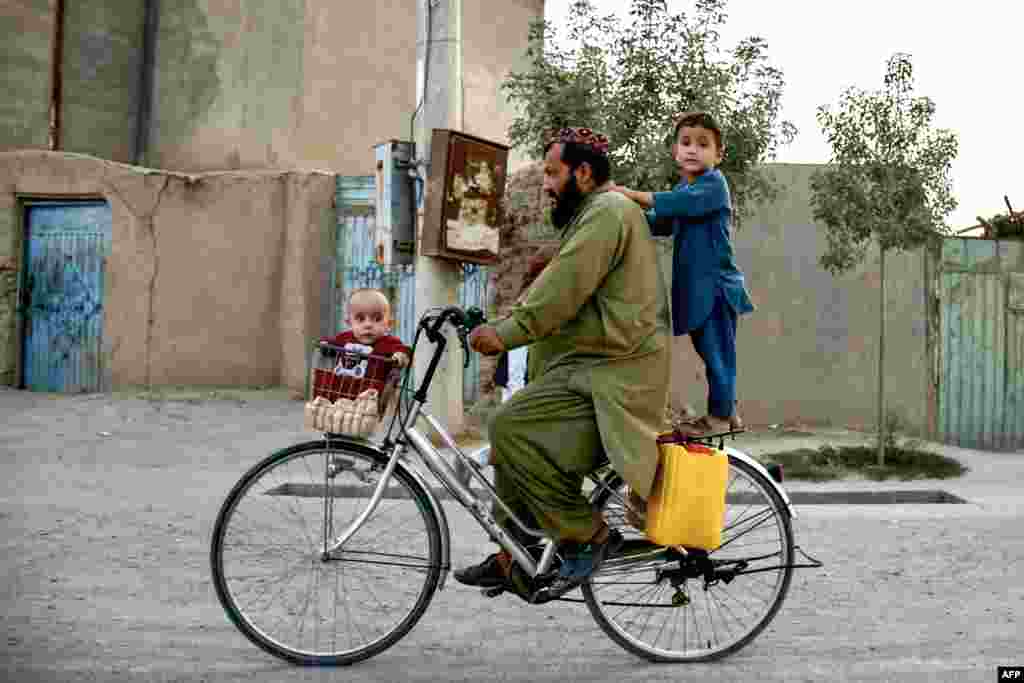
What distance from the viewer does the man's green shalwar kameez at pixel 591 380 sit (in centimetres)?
376

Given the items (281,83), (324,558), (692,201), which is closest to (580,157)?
(692,201)

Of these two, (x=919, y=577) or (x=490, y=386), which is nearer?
(x=919, y=577)

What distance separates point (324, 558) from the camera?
401 cm

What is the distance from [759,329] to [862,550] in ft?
28.6

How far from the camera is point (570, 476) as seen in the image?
386cm

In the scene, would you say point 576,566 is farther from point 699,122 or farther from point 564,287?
point 699,122

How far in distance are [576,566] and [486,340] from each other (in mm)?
860

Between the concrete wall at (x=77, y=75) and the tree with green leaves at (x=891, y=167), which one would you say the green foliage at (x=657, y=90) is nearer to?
the tree with green leaves at (x=891, y=167)

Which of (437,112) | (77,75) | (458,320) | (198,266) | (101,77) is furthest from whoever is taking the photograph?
(101,77)

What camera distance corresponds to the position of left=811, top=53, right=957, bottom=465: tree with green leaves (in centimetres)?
1130

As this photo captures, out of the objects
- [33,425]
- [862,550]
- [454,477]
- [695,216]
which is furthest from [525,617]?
[33,425]

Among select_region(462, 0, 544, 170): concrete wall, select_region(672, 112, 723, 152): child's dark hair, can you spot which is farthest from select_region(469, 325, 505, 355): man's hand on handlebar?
select_region(462, 0, 544, 170): concrete wall

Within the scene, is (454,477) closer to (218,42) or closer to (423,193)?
(423,193)

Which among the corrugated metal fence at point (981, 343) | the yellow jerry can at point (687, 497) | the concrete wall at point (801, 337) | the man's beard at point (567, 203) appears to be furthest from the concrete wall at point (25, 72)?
the yellow jerry can at point (687, 497)
